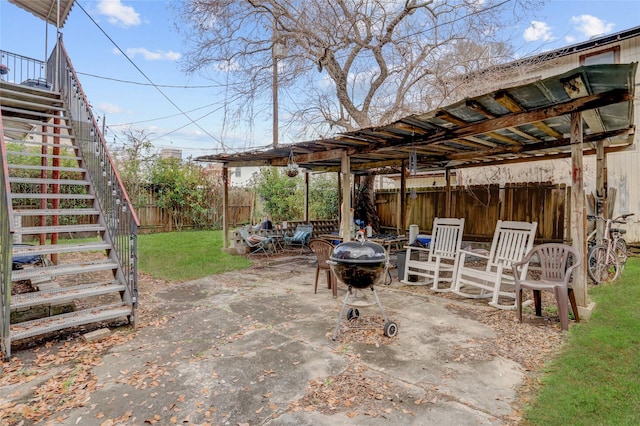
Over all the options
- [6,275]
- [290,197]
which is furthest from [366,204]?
[6,275]

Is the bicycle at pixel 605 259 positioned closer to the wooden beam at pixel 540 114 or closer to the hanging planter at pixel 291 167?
the wooden beam at pixel 540 114

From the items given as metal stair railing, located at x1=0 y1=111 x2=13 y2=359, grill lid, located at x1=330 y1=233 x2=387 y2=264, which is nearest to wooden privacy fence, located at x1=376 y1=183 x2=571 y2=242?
grill lid, located at x1=330 y1=233 x2=387 y2=264

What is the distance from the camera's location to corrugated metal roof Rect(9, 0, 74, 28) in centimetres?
660

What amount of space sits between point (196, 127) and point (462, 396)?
1562 cm

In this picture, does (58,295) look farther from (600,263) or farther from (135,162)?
(135,162)

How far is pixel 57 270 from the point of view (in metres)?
3.68

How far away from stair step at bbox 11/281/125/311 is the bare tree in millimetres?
6198

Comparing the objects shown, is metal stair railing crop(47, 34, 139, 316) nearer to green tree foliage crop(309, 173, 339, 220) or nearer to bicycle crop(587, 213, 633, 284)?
bicycle crop(587, 213, 633, 284)

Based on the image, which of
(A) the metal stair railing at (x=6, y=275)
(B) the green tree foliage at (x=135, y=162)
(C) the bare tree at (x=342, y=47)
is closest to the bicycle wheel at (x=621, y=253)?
(C) the bare tree at (x=342, y=47)

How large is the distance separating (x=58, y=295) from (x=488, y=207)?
880 centimetres

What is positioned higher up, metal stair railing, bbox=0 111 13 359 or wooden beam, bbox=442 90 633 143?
wooden beam, bbox=442 90 633 143

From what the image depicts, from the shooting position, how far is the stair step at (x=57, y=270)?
351cm

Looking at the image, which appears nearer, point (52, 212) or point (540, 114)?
point (540, 114)

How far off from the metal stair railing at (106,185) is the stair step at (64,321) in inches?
6.5
